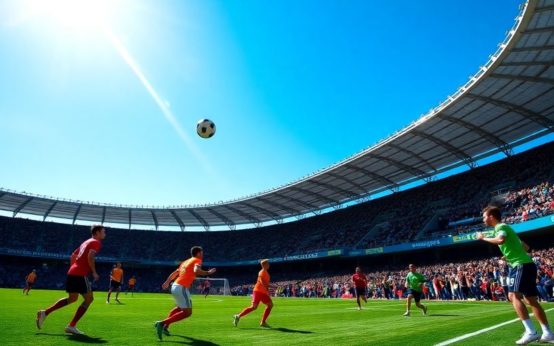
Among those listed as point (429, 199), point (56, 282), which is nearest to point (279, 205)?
point (429, 199)

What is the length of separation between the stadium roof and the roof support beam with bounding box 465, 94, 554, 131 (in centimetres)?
7

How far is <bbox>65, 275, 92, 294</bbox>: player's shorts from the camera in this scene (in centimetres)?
687

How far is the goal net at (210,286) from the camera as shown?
124 ft

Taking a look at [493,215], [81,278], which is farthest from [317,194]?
[493,215]

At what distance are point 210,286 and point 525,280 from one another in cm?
3772

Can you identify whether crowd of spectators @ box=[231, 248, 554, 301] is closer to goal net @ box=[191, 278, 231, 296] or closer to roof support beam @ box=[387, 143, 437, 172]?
goal net @ box=[191, 278, 231, 296]

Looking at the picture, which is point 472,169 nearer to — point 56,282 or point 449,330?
point 449,330

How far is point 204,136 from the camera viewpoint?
16.6 metres

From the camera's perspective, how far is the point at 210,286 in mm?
40344

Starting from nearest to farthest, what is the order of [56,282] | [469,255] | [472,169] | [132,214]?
[469,255]
[472,169]
[56,282]
[132,214]

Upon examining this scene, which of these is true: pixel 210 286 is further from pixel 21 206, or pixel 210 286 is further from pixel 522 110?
pixel 21 206

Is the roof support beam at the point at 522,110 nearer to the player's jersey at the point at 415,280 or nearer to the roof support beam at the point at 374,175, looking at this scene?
the roof support beam at the point at 374,175

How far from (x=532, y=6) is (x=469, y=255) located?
69.5ft

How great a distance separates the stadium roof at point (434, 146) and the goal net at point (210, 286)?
490 inches
